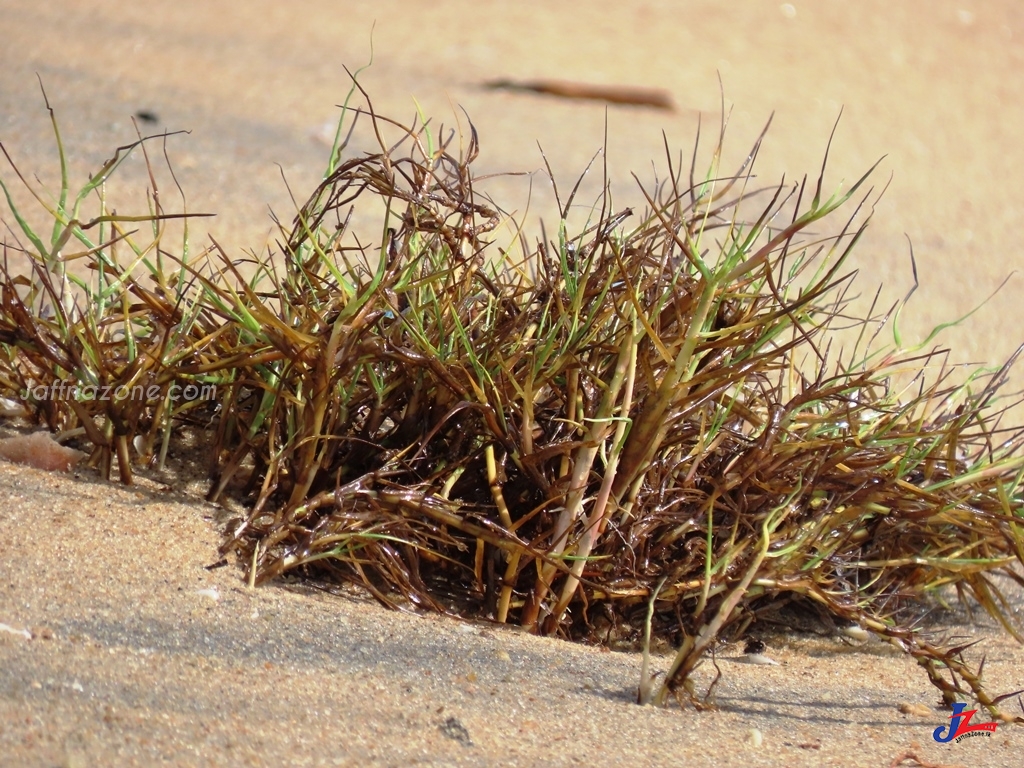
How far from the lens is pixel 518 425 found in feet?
4.64

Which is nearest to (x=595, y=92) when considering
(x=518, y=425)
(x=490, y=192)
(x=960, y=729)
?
(x=490, y=192)

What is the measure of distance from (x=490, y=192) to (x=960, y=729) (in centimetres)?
231

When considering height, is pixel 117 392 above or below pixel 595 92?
below

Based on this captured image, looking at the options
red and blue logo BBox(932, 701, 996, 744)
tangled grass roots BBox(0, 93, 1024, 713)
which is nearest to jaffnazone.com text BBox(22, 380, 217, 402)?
tangled grass roots BBox(0, 93, 1024, 713)

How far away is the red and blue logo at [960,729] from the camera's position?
1.30 meters

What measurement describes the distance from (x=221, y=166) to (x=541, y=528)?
200cm

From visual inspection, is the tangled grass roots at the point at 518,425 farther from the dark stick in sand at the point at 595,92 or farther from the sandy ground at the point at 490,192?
the dark stick in sand at the point at 595,92

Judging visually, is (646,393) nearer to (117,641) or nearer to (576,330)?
Answer: (576,330)

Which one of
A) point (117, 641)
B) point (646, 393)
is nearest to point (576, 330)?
point (646, 393)

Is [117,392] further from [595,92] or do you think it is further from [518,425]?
[595,92]

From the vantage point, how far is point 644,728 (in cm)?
117

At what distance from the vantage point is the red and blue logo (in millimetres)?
1303

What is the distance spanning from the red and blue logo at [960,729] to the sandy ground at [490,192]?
0.04 feet

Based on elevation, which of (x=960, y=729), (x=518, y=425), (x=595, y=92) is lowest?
(x=960, y=729)
